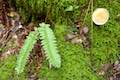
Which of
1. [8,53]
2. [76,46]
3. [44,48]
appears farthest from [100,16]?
[8,53]

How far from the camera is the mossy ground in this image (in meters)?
3.79

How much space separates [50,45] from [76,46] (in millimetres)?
441

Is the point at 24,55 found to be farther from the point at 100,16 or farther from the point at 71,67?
the point at 100,16

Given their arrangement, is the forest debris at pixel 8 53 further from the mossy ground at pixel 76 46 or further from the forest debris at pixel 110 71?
the forest debris at pixel 110 71

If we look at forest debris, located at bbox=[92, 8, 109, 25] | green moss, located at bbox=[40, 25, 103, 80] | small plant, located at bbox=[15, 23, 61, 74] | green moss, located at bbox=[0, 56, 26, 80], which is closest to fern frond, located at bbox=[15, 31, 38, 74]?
small plant, located at bbox=[15, 23, 61, 74]

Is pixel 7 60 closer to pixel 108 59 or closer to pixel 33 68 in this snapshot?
pixel 33 68

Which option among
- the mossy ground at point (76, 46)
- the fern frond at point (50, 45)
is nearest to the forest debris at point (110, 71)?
the mossy ground at point (76, 46)

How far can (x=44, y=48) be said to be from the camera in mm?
3773

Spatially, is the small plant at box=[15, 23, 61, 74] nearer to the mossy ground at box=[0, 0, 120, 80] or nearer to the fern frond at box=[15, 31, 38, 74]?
the fern frond at box=[15, 31, 38, 74]

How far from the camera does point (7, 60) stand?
4055 mm

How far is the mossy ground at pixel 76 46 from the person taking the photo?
3787mm

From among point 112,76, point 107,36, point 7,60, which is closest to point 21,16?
point 7,60

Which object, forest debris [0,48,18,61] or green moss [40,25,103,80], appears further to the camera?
forest debris [0,48,18,61]

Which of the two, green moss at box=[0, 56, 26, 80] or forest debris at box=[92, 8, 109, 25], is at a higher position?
forest debris at box=[92, 8, 109, 25]
